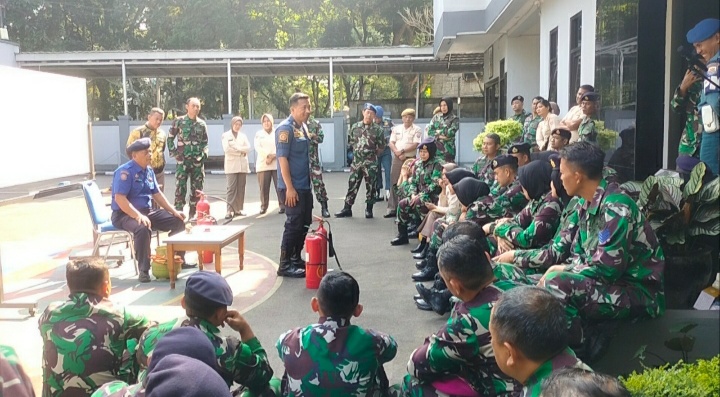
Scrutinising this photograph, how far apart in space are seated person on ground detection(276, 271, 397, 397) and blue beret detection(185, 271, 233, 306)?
1.05 ft

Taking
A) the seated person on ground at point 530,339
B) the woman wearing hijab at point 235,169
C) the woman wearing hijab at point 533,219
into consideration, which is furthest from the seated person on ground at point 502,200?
the woman wearing hijab at point 235,169

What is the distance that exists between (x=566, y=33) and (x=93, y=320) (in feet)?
25.6

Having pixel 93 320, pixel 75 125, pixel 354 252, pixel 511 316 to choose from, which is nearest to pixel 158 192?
pixel 75 125

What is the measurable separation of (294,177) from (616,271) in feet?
11.9

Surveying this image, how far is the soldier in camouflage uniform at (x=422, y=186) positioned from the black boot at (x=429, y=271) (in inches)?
44.1

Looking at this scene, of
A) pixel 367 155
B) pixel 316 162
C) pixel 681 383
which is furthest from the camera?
pixel 367 155

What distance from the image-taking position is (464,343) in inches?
97.0

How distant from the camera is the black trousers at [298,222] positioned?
5.99 meters

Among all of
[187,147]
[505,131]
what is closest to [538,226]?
[505,131]

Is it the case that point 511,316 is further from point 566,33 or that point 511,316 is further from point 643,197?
point 566,33

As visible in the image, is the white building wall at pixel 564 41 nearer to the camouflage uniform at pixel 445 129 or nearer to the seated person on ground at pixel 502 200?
the camouflage uniform at pixel 445 129

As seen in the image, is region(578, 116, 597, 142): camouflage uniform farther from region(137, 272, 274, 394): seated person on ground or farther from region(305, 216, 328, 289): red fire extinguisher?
region(137, 272, 274, 394): seated person on ground

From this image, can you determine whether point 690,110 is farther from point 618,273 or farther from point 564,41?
point 564,41

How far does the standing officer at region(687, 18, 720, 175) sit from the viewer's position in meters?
3.66
